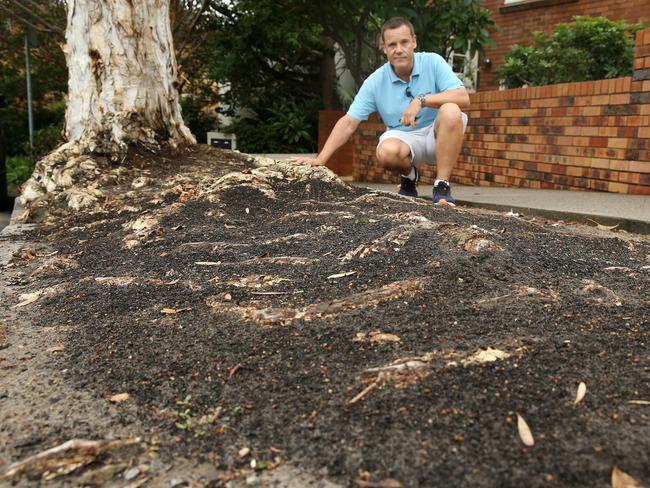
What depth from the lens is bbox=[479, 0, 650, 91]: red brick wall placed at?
9891 mm

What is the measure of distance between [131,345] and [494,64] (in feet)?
39.1

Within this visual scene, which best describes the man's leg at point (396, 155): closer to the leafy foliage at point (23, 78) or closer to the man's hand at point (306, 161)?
→ the man's hand at point (306, 161)

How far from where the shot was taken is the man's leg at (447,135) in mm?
4367

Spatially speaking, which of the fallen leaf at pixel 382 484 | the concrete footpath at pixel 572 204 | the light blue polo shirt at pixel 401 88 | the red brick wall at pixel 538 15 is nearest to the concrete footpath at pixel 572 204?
the concrete footpath at pixel 572 204

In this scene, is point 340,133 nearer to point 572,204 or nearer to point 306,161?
point 306,161

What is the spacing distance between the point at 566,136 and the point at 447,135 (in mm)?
1788

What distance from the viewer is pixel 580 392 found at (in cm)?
141

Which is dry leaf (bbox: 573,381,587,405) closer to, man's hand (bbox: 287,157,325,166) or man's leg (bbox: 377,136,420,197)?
man's hand (bbox: 287,157,325,166)

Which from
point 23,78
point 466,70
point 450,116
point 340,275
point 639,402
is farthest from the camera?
point 466,70

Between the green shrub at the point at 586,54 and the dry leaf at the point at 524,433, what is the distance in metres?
7.63

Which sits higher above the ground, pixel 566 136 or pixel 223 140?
pixel 566 136

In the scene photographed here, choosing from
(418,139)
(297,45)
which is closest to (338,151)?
(297,45)

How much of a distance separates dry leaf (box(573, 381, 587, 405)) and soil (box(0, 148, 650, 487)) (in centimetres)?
2

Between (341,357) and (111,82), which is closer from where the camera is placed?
(341,357)
